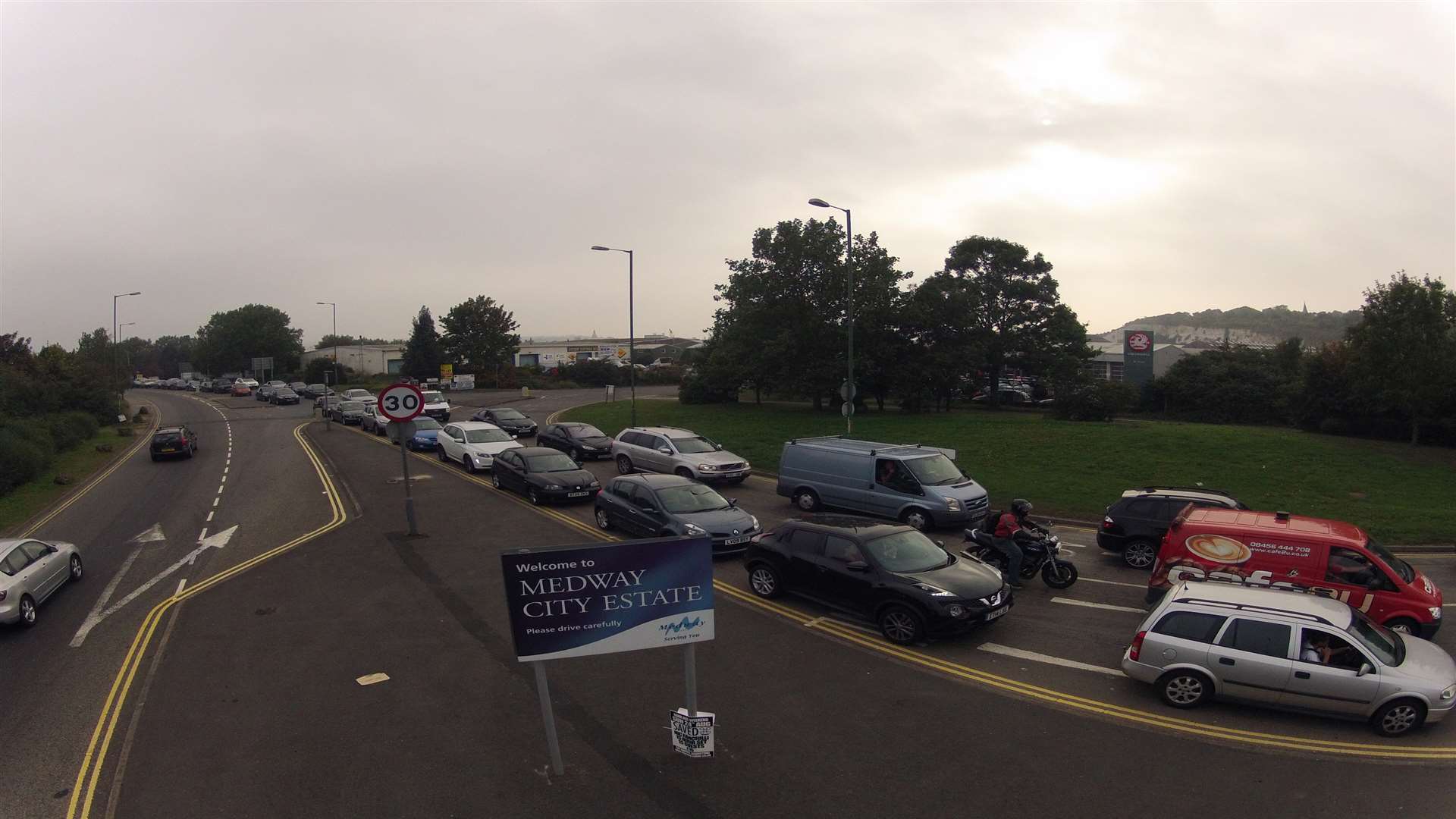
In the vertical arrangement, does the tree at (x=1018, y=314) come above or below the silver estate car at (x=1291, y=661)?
above

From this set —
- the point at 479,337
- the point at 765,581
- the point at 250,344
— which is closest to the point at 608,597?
the point at 765,581

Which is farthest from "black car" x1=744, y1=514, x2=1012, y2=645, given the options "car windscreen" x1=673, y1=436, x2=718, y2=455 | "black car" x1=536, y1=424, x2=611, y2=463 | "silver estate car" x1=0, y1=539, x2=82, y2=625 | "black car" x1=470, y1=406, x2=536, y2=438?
"black car" x1=470, y1=406, x2=536, y2=438

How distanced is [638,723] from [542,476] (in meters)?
13.2

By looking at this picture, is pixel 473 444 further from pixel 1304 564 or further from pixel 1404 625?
pixel 1404 625

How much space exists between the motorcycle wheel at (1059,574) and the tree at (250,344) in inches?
4523

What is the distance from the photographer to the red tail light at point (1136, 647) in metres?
9.05

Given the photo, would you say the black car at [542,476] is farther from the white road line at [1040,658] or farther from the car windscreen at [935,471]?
the white road line at [1040,658]

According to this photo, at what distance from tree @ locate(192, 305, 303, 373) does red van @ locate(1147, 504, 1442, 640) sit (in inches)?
4607

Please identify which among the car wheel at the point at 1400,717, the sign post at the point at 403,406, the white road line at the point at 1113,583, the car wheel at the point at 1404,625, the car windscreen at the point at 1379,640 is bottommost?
the white road line at the point at 1113,583

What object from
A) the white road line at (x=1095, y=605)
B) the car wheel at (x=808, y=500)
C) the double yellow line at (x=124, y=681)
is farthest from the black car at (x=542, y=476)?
the white road line at (x=1095, y=605)

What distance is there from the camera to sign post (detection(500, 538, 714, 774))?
680 cm

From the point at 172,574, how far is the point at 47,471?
1941 centimetres

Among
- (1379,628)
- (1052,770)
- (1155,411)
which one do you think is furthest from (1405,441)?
(1052,770)

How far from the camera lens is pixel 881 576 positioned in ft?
36.3
